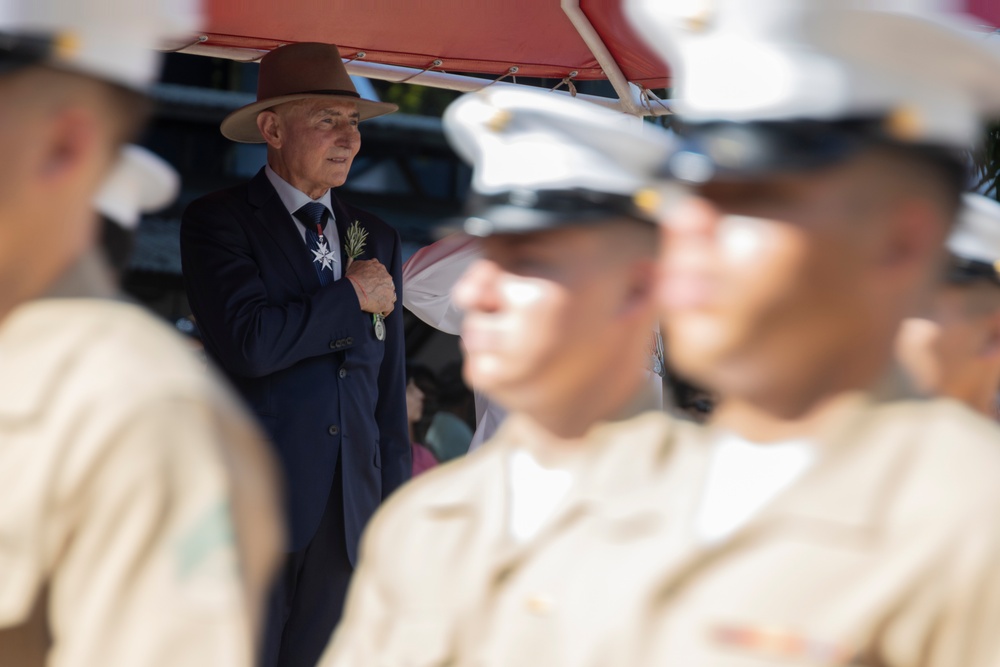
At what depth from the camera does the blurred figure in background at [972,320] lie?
179 cm

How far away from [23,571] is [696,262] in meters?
0.76

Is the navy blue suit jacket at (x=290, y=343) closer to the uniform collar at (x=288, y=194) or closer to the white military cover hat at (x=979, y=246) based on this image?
the uniform collar at (x=288, y=194)

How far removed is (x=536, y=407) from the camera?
5.00ft

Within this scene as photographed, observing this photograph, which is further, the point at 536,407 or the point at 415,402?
the point at 415,402

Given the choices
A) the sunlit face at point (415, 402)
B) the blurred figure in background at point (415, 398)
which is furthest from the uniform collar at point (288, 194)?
the sunlit face at point (415, 402)

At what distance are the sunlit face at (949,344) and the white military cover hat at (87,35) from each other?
92 cm

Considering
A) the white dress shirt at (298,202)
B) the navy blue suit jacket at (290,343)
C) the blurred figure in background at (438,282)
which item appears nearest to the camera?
the navy blue suit jacket at (290,343)

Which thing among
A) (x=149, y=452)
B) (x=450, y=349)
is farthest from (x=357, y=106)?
(x=450, y=349)

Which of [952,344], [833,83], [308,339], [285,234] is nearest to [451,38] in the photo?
[285,234]

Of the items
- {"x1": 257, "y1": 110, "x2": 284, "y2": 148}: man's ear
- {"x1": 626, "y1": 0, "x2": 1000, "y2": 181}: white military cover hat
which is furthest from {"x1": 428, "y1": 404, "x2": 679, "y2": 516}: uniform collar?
{"x1": 257, "y1": 110, "x2": 284, "y2": 148}: man's ear

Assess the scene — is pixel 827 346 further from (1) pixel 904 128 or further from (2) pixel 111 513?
(2) pixel 111 513

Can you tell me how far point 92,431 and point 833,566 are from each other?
2.50 feet

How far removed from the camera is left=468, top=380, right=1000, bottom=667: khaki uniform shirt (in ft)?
3.86

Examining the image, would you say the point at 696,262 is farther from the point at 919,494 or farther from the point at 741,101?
the point at 919,494
